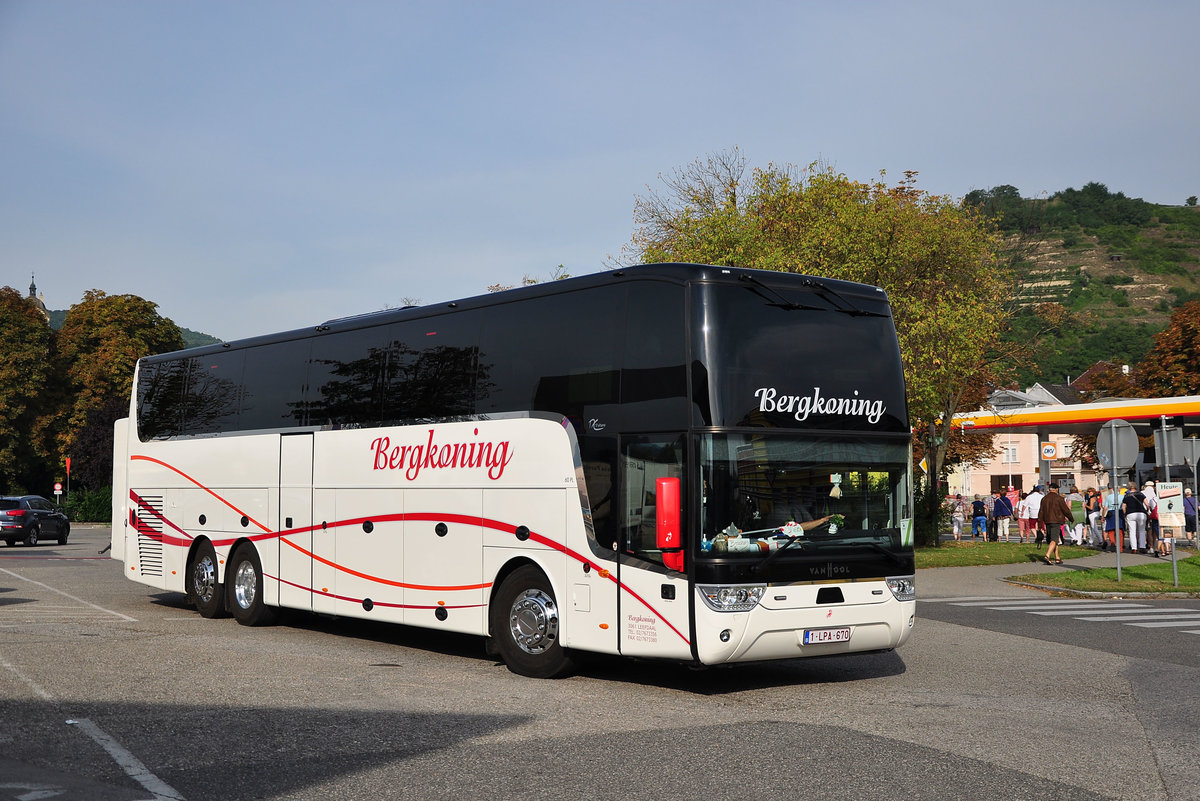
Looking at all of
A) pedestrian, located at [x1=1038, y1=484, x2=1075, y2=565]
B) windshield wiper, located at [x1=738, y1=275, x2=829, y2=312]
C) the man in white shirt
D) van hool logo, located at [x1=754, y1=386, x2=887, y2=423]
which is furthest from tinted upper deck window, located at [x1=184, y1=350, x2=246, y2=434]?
the man in white shirt

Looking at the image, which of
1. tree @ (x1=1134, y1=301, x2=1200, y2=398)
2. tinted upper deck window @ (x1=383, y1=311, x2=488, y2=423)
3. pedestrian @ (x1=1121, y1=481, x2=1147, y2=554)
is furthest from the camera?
tree @ (x1=1134, y1=301, x2=1200, y2=398)

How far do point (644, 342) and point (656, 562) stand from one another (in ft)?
6.28

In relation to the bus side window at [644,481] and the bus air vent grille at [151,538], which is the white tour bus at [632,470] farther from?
the bus air vent grille at [151,538]

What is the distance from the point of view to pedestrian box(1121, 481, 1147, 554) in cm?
3219

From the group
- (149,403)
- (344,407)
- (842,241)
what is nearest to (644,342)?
(344,407)

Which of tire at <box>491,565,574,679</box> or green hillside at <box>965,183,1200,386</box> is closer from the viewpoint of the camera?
tire at <box>491,565,574,679</box>

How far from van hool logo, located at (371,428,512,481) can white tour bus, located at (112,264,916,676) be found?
0.03 meters

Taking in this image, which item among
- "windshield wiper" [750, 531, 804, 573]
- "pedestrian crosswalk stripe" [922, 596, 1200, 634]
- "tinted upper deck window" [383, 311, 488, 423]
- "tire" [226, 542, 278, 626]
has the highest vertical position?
"tinted upper deck window" [383, 311, 488, 423]

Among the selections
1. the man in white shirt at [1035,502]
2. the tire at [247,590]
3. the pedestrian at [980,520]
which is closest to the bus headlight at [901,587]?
the tire at [247,590]

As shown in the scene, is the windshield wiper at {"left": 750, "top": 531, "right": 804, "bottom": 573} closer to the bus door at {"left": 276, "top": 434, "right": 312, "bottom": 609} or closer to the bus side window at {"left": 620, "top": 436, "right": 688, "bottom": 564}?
the bus side window at {"left": 620, "top": 436, "right": 688, "bottom": 564}

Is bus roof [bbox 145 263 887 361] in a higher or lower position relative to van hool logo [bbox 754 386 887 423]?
higher

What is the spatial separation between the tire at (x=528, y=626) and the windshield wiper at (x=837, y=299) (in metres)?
3.68

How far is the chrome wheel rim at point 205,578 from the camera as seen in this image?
17.2 m

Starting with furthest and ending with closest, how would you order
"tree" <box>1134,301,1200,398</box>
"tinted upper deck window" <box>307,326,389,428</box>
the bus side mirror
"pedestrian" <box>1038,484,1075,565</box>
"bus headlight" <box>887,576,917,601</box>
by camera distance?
"tree" <box>1134,301,1200,398</box>
"pedestrian" <box>1038,484,1075,565</box>
"tinted upper deck window" <box>307,326,389,428</box>
"bus headlight" <box>887,576,917,601</box>
the bus side mirror
